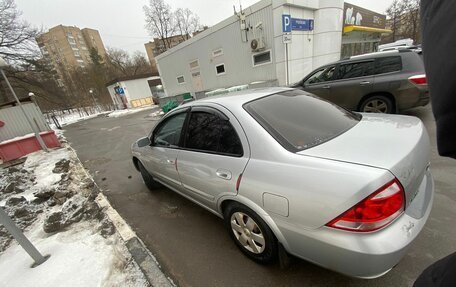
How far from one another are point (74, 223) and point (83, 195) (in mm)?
1094

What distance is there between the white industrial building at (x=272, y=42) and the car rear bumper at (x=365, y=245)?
8.96m

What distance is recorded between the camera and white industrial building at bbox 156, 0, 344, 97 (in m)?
10.6

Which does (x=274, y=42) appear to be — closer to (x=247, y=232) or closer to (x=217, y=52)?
(x=217, y=52)

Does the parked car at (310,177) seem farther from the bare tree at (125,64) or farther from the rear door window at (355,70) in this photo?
the bare tree at (125,64)

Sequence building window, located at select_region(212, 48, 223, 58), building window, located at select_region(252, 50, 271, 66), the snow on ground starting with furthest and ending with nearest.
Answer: building window, located at select_region(212, 48, 223, 58)
building window, located at select_region(252, 50, 271, 66)
the snow on ground

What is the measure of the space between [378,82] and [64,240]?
21.7 feet

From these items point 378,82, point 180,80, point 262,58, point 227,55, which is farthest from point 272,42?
point 180,80

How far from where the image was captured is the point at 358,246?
1.38m

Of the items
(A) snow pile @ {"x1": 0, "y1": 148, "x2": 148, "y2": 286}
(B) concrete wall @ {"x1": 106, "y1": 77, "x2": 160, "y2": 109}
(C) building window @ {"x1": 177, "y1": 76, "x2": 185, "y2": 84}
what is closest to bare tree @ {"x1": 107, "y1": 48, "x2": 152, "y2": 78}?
(B) concrete wall @ {"x1": 106, "y1": 77, "x2": 160, "y2": 109}

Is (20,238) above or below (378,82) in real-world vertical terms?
below

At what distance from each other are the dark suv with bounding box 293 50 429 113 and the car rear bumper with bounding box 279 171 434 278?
13.6 ft

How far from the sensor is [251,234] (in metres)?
2.08

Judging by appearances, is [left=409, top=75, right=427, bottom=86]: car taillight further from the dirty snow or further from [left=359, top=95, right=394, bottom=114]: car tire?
the dirty snow

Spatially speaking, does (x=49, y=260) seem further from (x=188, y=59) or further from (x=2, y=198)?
(x=188, y=59)
